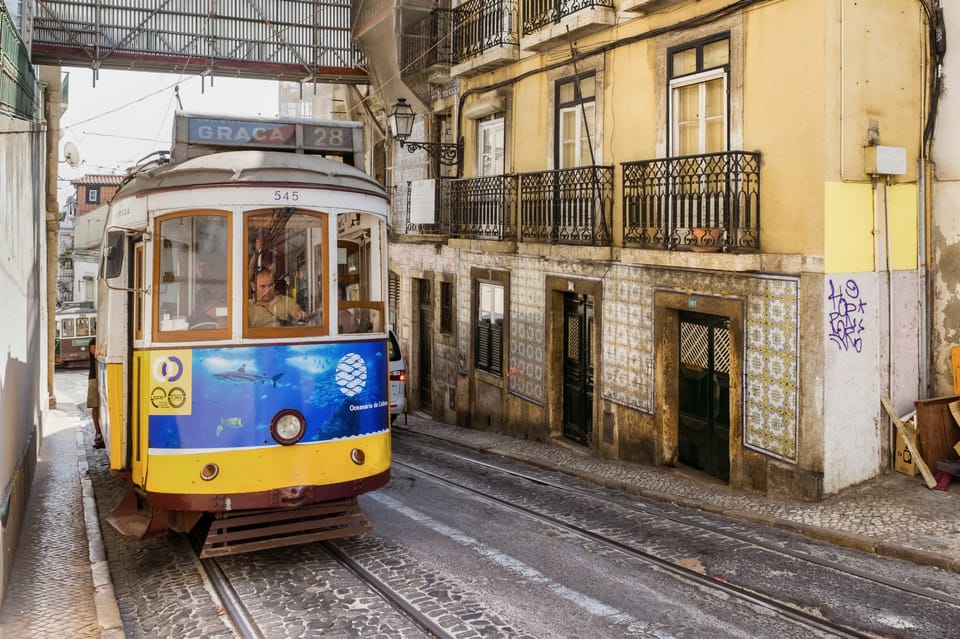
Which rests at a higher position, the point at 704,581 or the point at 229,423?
the point at 229,423

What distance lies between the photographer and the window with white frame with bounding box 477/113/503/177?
53.2 ft

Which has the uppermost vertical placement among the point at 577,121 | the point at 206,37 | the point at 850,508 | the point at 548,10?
the point at 206,37

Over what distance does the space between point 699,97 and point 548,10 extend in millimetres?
3555

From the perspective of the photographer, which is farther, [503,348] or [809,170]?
[503,348]

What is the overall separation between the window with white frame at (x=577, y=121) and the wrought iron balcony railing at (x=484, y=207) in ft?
3.70

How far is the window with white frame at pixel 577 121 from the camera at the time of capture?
13070mm

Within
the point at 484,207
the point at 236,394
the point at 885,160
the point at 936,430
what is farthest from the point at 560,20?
the point at 236,394

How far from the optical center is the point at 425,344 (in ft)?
64.8

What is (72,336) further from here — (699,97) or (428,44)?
(699,97)

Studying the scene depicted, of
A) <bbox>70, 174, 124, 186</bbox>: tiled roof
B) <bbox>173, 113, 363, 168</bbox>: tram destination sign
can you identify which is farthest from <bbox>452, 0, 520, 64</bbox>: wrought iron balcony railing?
<bbox>70, 174, 124, 186</bbox>: tiled roof

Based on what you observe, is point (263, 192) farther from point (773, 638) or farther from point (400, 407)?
point (400, 407)

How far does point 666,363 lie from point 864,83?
157 inches

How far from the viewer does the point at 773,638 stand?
19.5 ft

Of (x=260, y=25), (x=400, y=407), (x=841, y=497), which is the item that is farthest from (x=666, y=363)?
(x=260, y=25)
